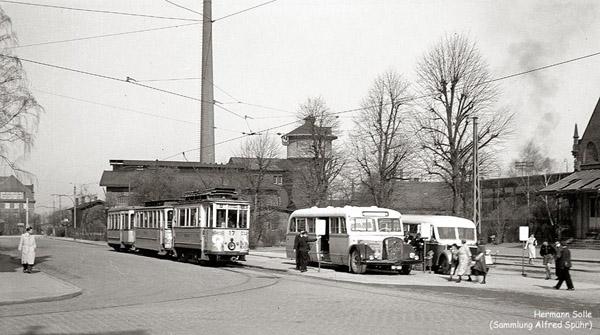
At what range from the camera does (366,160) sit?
4878 centimetres

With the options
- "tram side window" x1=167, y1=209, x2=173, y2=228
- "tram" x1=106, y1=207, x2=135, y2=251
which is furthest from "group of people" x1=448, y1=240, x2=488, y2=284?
"tram" x1=106, y1=207, x2=135, y2=251

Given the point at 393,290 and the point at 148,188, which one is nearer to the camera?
the point at 393,290

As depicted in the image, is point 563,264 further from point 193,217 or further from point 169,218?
point 169,218

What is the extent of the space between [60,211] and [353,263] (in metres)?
120

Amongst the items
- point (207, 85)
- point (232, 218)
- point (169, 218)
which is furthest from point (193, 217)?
point (207, 85)

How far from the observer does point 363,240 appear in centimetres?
2688

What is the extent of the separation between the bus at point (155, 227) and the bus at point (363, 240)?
1091cm

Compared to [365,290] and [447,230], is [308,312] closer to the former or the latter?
[365,290]

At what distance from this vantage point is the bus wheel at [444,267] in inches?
1110

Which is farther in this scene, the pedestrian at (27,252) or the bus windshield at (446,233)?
the bus windshield at (446,233)

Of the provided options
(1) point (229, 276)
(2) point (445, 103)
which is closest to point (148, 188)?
(2) point (445, 103)

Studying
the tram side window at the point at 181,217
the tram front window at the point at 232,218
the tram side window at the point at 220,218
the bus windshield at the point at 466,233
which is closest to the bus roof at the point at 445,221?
the bus windshield at the point at 466,233

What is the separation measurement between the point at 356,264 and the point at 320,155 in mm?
30290

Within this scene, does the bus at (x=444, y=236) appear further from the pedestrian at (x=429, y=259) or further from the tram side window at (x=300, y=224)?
the tram side window at (x=300, y=224)
